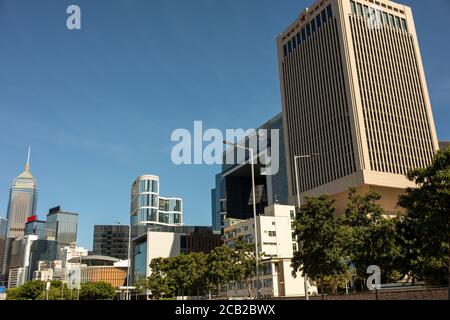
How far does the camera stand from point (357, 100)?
320 ft

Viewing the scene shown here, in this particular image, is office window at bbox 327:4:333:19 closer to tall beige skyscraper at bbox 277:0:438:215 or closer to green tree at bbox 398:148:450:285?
tall beige skyscraper at bbox 277:0:438:215

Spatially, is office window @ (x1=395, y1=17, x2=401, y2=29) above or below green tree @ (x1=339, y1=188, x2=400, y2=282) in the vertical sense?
above

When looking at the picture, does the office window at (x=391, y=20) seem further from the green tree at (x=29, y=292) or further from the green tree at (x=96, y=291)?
the green tree at (x=29, y=292)

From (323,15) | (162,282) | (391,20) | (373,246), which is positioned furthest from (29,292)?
(391,20)

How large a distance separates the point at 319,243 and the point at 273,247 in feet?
222

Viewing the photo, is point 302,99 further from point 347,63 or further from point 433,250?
point 433,250

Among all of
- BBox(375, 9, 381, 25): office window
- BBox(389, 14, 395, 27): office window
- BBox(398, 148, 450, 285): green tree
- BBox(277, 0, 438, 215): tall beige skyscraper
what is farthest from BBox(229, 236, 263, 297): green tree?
BBox(389, 14, 395, 27): office window

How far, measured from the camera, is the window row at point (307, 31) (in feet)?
355

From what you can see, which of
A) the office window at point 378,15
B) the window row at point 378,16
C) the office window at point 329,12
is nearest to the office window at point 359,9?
the window row at point 378,16

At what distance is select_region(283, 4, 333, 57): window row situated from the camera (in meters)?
108

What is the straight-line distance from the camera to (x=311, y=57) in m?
111

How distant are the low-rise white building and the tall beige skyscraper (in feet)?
34.5

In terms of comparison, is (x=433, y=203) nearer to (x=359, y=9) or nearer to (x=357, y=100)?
(x=357, y=100)
